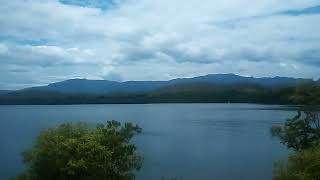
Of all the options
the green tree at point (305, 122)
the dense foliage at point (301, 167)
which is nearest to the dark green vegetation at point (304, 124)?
the green tree at point (305, 122)

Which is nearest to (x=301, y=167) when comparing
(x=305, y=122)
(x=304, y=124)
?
(x=304, y=124)

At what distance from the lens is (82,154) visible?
31281 mm

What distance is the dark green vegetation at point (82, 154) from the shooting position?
3120cm

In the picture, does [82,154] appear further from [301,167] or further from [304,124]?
[304,124]

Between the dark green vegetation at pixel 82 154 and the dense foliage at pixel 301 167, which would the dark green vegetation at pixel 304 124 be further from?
the dark green vegetation at pixel 82 154

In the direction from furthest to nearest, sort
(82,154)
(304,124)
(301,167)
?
(304,124) < (301,167) < (82,154)

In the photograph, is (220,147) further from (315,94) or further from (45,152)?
(45,152)

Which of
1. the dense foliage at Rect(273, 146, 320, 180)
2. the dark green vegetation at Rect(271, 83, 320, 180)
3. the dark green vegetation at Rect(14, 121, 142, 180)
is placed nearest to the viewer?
the dense foliage at Rect(273, 146, 320, 180)

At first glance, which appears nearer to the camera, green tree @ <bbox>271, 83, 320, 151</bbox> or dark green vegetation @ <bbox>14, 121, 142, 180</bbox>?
dark green vegetation @ <bbox>14, 121, 142, 180</bbox>

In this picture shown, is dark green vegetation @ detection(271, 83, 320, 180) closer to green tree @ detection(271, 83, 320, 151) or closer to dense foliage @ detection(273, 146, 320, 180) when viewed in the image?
green tree @ detection(271, 83, 320, 151)

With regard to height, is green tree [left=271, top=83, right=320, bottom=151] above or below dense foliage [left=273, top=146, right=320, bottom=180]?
above

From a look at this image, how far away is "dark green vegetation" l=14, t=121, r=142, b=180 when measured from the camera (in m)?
31.2

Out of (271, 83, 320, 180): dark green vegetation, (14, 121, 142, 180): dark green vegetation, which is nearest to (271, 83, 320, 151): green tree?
(271, 83, 320, 180): dark green vegetation

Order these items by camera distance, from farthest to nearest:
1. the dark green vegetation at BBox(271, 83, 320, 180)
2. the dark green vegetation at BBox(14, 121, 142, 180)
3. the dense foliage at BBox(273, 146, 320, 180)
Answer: the dark green vegetation at BBox(271, 83, 320, 180)
the dark green vegetation at BBox(14, 121, 142, 180)
the dense foliage at BBox(273, 146, 320, 180)
